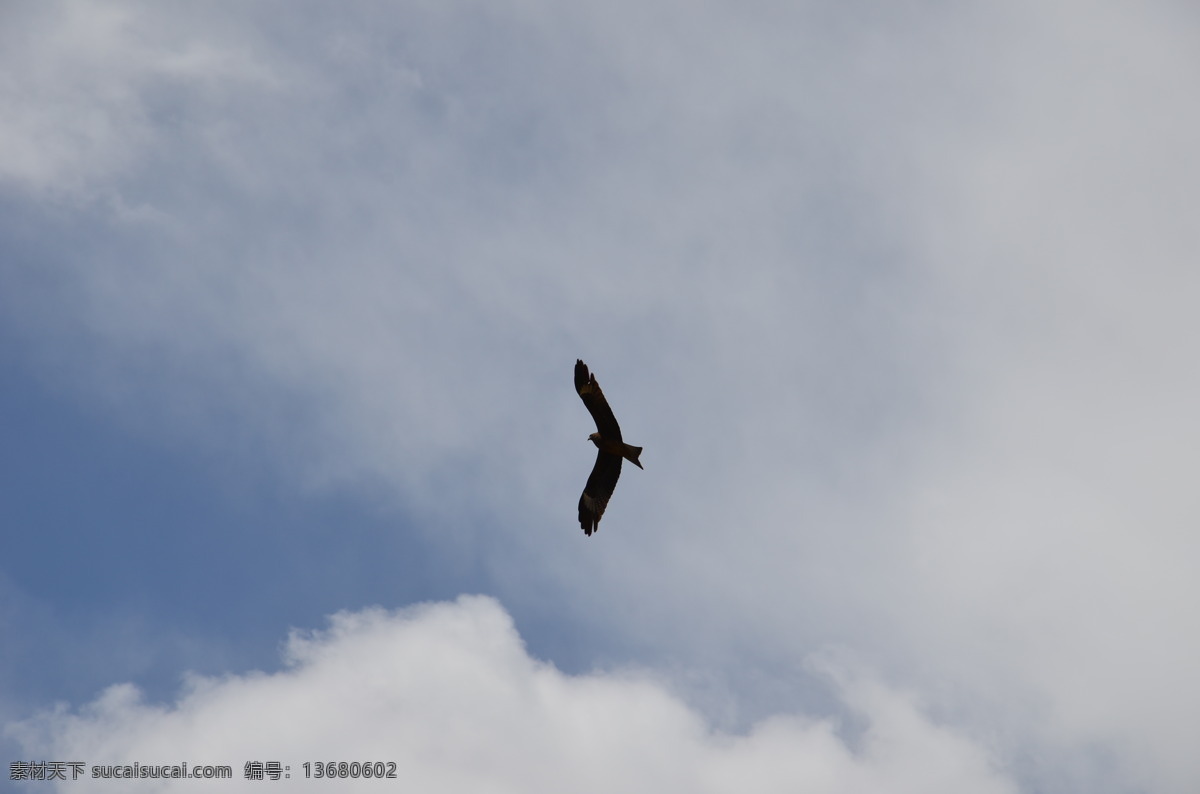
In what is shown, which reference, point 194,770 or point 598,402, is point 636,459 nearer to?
point 598,402

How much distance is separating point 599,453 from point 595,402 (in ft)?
9.56

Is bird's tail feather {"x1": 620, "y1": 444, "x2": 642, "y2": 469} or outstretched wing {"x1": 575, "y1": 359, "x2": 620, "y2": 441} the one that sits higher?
outstretched wing {"x1": 575, "y1": 359, "x2": 620, "y2": 441}

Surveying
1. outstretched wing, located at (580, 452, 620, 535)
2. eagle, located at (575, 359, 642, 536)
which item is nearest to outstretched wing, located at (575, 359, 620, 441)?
eagle, located at (575, 359, 642, 536)

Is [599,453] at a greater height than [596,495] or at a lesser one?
greater

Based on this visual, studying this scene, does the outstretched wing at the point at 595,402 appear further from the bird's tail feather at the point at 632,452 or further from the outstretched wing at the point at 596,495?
the outstretched wing at the point at 596,495

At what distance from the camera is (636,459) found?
40125 millimetres

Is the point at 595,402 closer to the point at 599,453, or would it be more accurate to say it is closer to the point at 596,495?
the point at 599,453

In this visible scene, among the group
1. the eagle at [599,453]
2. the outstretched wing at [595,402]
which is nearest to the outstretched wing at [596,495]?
the eagle at [599,453]

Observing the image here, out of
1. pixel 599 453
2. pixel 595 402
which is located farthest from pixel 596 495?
pixel 595 402

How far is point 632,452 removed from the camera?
40.0 meters

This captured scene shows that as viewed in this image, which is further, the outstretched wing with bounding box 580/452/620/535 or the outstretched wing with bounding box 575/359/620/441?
the outstretched wing with bounding box 580/452/620/535

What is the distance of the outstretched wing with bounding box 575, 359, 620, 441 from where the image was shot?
127 ft

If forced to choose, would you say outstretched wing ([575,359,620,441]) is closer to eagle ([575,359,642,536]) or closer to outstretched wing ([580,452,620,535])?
eagle ([575,359,642,536])

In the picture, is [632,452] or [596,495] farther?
[596,495]
